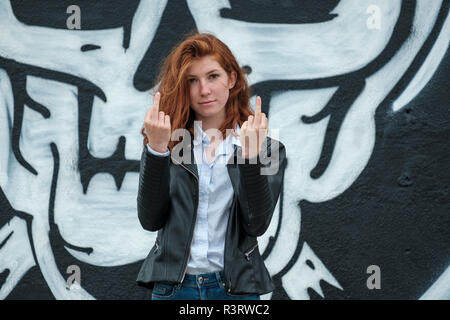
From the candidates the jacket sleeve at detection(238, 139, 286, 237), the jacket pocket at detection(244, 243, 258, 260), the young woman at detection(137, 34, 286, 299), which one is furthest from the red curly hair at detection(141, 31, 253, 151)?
the jacket pocket at detection(244, 243, 258, 260)

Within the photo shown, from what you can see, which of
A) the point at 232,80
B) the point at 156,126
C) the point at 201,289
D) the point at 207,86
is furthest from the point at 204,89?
the point at 201,289

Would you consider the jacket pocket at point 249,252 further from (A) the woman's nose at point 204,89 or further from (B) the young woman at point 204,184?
(A) the woman's nose at point 204,89

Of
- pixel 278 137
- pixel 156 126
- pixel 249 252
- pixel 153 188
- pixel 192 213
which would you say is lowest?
pixel 278 137

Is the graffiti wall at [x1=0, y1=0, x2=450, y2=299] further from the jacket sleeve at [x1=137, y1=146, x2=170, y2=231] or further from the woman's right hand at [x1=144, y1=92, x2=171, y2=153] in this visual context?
the woman's right hand at [x1=144, y1=92, x2=171, y2=153]

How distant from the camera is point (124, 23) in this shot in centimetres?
391

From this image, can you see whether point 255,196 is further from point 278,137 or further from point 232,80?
point 278,137

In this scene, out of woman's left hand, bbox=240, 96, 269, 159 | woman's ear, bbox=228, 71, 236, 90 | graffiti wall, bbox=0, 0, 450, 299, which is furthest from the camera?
graffiti wall, bbox=0, 0, 450, 299

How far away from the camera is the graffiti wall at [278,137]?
3.79 meters

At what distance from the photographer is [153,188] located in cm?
205

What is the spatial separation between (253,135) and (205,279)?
55 centimetres

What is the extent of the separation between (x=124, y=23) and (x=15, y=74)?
0.81 m

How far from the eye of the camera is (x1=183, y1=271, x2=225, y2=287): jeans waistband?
210 centimetres
